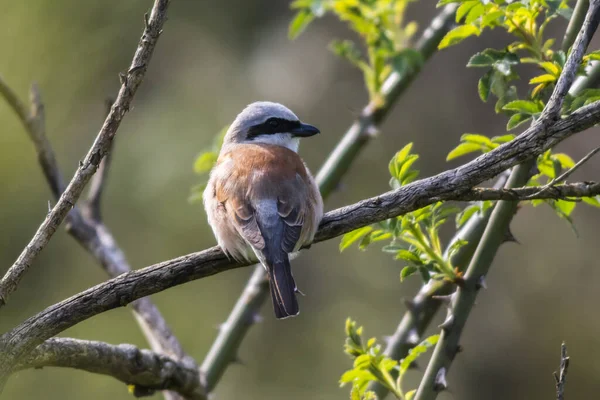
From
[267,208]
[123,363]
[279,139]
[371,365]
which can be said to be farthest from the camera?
[279,139]

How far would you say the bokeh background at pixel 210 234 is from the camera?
6.19 meters

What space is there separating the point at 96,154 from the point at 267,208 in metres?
1.28

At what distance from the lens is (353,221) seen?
2.76 metres

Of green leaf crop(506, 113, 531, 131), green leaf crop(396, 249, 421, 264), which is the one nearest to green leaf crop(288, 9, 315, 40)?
green leaf crop(506, 113, 531, 131)

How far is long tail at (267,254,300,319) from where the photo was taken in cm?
324

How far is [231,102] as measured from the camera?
6.82 m

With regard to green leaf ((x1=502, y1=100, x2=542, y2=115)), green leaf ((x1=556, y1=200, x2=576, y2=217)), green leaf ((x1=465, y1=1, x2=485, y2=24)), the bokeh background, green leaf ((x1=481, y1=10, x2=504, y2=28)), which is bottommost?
the bokeh background

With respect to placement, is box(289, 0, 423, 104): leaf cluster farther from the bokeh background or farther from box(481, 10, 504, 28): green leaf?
the bokeh background

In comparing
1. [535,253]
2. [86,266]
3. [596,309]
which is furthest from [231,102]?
[596,309]

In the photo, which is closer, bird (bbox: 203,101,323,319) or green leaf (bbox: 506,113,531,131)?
green leaf (bbox: 506,113,531,131)

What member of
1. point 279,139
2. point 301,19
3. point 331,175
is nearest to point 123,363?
point 331,175

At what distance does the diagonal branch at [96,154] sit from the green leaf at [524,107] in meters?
1.26

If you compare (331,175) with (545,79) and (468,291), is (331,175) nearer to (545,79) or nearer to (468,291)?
(468,291)

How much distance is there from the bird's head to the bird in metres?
0.18
